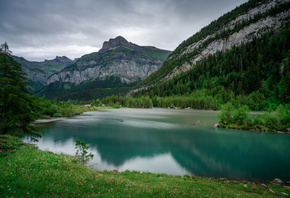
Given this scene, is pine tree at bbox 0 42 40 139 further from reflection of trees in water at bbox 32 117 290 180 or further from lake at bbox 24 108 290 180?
reflection of trees in water at bbox 32 117 290 180

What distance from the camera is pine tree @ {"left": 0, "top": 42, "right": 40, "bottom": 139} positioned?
20531mm

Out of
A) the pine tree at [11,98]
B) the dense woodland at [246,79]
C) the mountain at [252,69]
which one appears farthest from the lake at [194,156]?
the mountain at [252,69]

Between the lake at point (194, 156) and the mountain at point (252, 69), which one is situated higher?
the mountain at point (252, 69)

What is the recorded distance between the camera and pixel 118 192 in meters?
8.72

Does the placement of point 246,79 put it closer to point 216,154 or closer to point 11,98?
point 216,154

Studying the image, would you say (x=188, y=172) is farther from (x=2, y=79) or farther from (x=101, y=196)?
(x=2, y=79)

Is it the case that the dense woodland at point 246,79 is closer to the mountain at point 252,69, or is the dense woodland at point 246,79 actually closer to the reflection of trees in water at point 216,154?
the mountain at point 252,69

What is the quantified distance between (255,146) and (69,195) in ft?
127

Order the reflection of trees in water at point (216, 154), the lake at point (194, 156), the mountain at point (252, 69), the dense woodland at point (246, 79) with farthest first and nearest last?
the mountain at point (252, 69), the dense woodland at point (246, 79), the reflection of trees in water at point (216, 154), the lake at point (194, 156)

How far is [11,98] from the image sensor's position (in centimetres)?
2022

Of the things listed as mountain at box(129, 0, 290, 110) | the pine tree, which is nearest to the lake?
the pine tree

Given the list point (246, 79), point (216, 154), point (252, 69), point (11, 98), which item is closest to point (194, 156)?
point (216, 154)

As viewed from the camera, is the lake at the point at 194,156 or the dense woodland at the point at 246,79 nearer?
the lake at the point at 194,156

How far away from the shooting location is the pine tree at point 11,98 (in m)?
20.5
